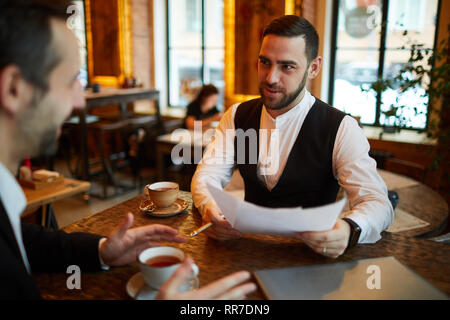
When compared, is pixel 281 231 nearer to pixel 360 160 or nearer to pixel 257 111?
pixel 360 160

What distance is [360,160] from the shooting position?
146 centimetres

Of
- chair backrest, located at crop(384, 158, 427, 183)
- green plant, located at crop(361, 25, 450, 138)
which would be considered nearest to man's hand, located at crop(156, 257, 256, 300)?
chair backrest, located at crop(384, 158, 427, 183)

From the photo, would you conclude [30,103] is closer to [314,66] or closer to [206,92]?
[314,66]

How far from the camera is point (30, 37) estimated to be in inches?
28.9

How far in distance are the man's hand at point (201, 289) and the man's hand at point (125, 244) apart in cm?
26

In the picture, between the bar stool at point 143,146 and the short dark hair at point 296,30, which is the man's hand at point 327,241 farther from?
the bar stool at point 143,146

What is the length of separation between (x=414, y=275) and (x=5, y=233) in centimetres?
92

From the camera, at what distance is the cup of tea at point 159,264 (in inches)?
32.9

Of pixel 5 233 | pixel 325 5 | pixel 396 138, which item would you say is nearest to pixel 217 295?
pixel 5 233

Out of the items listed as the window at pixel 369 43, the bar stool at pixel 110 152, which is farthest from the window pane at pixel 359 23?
the bar stool at pixel 110 152

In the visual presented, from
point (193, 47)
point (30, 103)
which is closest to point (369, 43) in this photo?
point (193, 47)

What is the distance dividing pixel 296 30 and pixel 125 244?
40.4 inches

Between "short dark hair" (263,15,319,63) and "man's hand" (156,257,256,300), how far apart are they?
103 centimetres

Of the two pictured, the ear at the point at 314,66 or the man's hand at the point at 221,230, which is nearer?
the man's hand at the point at 221,230
